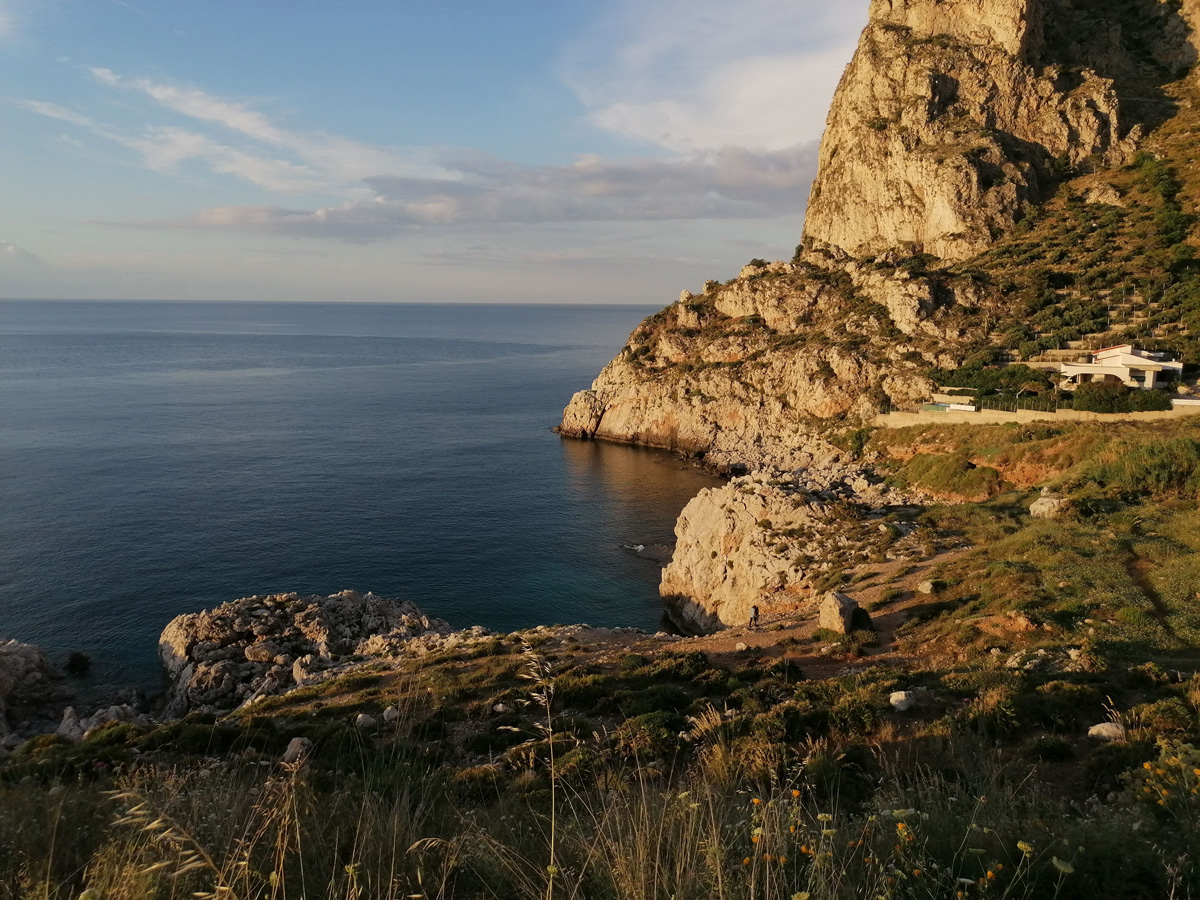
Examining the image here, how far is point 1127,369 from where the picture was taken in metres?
57.2

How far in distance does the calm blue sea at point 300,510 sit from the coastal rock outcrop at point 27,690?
2006mm

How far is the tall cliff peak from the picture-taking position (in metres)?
89.0

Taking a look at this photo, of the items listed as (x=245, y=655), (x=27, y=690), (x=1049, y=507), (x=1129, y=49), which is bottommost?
(x=27, y=690)

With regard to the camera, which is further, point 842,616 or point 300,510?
point 300,510

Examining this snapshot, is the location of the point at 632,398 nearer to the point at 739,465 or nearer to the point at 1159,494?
the point at 739,465

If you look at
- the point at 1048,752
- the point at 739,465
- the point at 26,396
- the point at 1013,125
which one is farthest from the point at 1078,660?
the point at 26,396

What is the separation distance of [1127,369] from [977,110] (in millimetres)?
55101

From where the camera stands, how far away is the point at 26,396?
99188 mm

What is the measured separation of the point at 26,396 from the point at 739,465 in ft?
341

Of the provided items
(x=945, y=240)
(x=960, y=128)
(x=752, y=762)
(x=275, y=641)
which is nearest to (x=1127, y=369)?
(x=945, y=240)

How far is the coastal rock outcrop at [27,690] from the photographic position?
27.8 m

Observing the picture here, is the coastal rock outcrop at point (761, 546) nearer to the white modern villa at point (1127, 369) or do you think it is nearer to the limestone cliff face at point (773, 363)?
the limestone cliff face at point (773, 363)

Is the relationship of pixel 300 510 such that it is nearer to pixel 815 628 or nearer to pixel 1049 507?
pixel 815 628

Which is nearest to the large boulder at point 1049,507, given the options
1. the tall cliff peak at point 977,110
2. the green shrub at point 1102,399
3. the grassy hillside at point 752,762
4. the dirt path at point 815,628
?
the grassy hillside at point 752,762
